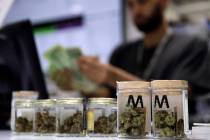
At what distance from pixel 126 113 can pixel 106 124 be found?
11 centimetres

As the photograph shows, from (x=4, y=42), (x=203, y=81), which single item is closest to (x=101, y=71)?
(x=203, y=81)

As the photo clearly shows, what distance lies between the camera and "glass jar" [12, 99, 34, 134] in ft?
3.89

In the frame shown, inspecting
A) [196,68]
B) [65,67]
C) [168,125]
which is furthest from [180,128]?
[196,68]

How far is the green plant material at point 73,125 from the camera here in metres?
1.03

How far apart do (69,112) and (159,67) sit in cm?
A: 172

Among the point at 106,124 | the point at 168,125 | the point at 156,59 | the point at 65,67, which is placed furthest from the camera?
the point at 156,59

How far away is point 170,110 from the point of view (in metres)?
0.91

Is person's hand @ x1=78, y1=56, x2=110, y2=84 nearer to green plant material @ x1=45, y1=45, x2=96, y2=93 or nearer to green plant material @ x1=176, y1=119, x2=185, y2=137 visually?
green plant material @ x1=45, y1=45, x2=96, y2=93

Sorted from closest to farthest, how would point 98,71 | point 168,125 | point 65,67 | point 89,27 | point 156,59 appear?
1. point 168,125
2. point 65,67
3. point 98,71
4. point 156,59
5. point 89,27

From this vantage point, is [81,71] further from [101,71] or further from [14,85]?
[14,85]

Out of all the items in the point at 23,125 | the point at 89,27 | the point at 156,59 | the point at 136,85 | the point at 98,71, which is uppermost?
the point at 89,27

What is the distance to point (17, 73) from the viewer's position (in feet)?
5.65

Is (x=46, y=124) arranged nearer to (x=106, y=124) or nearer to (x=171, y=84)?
(x=106, y=124)

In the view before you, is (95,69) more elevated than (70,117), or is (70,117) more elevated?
(95,69)
